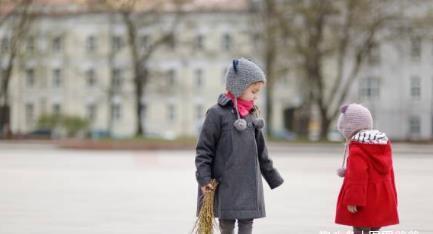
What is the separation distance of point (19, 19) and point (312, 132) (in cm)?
2755

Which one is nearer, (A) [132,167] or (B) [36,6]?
(A) [132,167]

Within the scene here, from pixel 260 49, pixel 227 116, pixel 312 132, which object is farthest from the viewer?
pixel 312 132

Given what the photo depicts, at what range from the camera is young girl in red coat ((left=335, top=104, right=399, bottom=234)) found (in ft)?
23.8

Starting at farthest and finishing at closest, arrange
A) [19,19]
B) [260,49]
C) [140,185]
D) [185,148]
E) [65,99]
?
[65,99] < [19,19] < [260,49] < [185,148] < [140,185]

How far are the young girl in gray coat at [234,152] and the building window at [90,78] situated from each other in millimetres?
69390

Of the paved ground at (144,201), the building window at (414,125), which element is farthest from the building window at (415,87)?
the paved ground at (144,201)

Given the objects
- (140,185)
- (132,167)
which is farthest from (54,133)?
(140,185)

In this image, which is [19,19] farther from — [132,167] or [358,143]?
[358,143]

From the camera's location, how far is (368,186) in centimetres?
732

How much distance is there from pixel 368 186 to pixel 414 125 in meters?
66.9

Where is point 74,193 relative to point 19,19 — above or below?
below

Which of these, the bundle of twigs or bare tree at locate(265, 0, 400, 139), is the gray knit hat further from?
bare tree at locate(265, 0, 400, 139)

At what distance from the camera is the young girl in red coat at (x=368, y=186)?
7250 mm

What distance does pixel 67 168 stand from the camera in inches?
981
